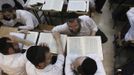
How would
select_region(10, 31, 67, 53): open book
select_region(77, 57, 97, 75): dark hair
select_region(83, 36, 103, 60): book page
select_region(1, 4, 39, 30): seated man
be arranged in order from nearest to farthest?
select_region(77, 57, 97, 75): dark hair, select_region(83, 36, 103, 60): book page, select_region(10, 31, 67, 53): open book, select_region(1, 4, 39, 30): seated man

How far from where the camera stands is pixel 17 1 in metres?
3.85

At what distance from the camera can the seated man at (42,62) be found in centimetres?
205

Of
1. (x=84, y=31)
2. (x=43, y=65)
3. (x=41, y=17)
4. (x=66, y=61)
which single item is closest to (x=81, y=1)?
(x=84, y=31)

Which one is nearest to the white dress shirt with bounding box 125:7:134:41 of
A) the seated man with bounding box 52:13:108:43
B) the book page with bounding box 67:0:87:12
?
the seated man with bounding box 52:13:108:43

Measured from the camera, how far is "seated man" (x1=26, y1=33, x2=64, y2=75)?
6.72 ft

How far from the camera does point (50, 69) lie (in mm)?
2164

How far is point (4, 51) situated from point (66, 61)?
61 centimetres

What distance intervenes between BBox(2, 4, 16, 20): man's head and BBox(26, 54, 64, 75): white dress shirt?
112cm

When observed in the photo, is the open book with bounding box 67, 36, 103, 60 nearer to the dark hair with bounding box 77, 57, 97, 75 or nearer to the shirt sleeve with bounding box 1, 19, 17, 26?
the dark hair with bounding box 77, 57, 97, 75

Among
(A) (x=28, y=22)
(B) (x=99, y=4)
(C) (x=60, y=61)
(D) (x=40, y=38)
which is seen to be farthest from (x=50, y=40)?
(B) (x=99, y=4)

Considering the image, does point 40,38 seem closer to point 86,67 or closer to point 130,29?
point 86,67

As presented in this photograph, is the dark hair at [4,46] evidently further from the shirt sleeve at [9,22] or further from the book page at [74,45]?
the shirt sleeve at [9,22]

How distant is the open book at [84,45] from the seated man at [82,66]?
93mm

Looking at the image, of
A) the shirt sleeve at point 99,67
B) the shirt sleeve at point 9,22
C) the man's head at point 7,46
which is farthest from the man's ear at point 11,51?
the shirt sleeve at point 9,22
